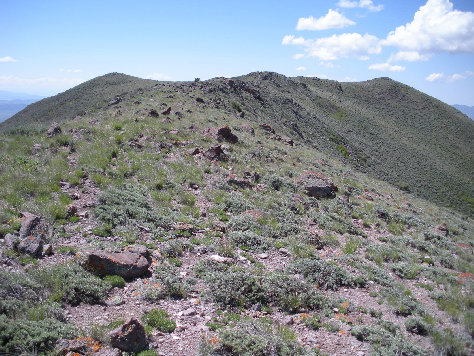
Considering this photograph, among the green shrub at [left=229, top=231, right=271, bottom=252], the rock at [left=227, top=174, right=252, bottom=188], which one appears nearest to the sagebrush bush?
the green shrub at [left=229, top=231, right=271, bottom=252]

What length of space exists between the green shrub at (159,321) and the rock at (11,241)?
12.2 ft

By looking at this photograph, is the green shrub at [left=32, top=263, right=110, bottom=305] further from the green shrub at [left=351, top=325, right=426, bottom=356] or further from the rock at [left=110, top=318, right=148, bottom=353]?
the green shrub at [left=351, top=325, right=426, bottom=356]

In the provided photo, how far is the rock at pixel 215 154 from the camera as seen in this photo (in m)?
16.9

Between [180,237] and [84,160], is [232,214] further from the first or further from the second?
[84,160]

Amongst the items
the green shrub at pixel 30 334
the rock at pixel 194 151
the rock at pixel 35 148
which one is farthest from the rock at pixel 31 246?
the rock at pixel 194 151

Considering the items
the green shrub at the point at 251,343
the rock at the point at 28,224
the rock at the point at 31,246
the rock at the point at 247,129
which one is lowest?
the green shrub at the point at 251,343

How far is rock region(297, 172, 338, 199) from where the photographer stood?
651 inches

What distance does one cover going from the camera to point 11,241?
23.4ft

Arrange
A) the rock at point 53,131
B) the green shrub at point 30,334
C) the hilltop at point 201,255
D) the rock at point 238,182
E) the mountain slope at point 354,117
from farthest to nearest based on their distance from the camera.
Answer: the mountain slope at point 354,117 < the rock at point 53,131 < the rock at point 238,182 < the hilltop at point 201,255 < the green shrub at point 30,334

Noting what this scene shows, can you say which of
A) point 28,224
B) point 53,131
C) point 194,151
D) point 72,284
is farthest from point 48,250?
point 194,151

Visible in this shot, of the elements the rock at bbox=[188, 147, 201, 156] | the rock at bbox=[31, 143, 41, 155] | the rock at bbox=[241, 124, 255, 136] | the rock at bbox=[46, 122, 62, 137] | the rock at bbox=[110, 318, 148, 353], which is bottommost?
the rock at bbox=[110, 318, 148, 353]

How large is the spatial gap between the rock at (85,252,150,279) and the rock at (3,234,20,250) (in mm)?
1744

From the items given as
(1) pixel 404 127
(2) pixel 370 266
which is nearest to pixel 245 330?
(2) pixel 370 266

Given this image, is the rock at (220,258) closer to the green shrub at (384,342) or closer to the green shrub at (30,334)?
the green shrub at (384,342)
